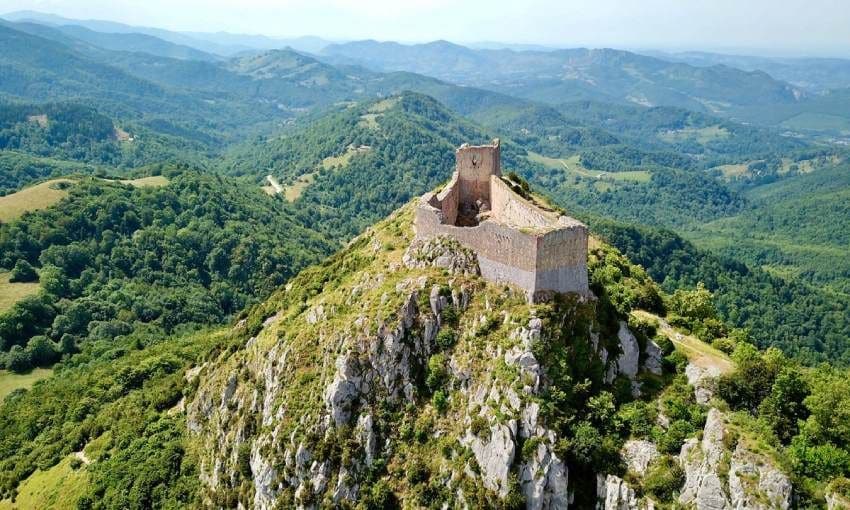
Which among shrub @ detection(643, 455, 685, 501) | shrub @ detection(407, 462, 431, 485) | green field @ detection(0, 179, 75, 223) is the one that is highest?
shrub @ detection(643, 455, 685, 501)

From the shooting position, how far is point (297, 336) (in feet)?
210

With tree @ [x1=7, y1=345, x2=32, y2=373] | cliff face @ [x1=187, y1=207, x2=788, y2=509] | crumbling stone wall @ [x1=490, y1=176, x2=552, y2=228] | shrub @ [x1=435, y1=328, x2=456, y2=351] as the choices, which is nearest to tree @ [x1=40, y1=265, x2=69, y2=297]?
tree @ [x1=7, y1=345, x2=32, y2=373]

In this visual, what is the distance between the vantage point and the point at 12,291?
502ft

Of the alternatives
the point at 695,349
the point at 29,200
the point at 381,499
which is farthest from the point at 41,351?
the point at 695,349

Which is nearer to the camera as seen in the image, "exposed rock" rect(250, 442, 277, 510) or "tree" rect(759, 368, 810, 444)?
"tree" rect(759, 368, 810, 444)

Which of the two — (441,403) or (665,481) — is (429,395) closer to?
(441,403)

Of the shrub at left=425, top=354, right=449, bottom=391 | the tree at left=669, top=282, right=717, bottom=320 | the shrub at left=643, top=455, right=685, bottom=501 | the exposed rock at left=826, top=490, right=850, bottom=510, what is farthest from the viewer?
the tree at left=669, top=282, right=717, bottom=320

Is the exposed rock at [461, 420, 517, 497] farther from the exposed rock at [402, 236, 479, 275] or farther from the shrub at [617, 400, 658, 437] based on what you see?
the exposed rock at [402, 236, 479, 275]

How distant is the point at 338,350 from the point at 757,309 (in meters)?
172

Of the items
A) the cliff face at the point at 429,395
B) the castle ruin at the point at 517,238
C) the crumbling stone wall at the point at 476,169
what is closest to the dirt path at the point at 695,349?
the cliff face at the point at 429,395

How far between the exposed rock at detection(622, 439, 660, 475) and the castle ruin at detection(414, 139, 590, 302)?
12527mm

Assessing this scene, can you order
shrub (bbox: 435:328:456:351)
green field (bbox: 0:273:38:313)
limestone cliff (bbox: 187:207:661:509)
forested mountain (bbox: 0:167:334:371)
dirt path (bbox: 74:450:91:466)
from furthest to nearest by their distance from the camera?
green field (bbox: 0:273:38:313) < forested mountain (bbox: 0:167:334:371) < dirt path (bbox: 74:450:91:466) < shrub (bbox: 435:328:456:351) < limestone cliff (bbox: 187:207:661:509)

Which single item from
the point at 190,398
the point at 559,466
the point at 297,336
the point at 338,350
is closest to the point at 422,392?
the point at 338,350

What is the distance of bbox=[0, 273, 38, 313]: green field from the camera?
148 meters
